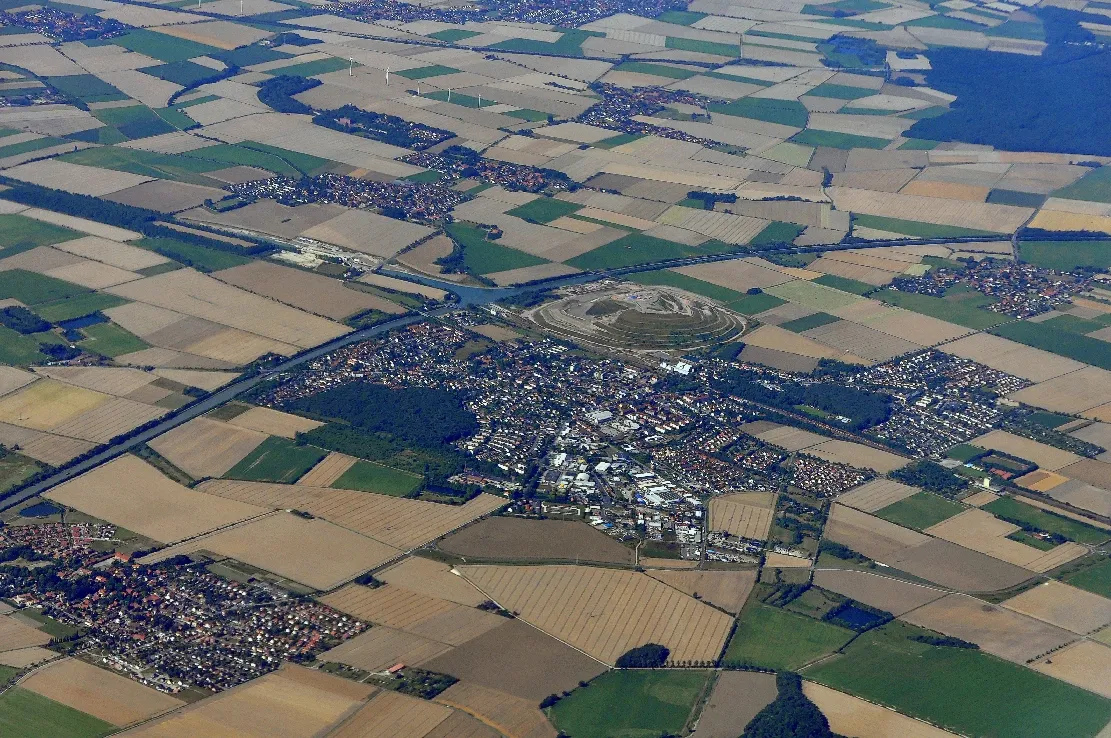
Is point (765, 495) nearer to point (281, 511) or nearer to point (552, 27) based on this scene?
point (281, 511)

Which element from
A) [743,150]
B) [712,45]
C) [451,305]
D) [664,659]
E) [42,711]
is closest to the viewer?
[42,711]

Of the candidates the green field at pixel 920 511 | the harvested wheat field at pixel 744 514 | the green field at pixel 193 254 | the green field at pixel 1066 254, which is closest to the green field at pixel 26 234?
the green field at pixel 193 254

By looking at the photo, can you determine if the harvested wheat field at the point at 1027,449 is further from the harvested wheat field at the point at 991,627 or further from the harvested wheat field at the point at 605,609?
the harvested wheat field at the point at 605,609

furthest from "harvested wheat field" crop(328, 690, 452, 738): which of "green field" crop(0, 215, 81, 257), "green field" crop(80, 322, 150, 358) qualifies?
"green field" crop(0, 215, 81, 257)

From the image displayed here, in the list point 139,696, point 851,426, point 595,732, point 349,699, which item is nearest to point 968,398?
point 851,426

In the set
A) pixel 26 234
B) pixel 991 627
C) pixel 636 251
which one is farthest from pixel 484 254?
pixel 991 627

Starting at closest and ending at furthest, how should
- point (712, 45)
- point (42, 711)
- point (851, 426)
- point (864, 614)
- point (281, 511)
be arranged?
1. point (42, 711)
2. point (864, 614)
3. point (281, 511)
4. point (851, 426)
5. point (712, 45)
